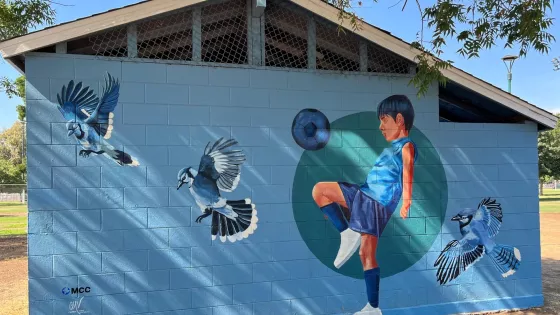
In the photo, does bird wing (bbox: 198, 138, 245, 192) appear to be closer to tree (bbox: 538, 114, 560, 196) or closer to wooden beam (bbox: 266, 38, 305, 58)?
wooden beam (bbox: 266, 38, 305, 58)

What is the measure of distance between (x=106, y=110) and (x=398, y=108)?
11.4ft

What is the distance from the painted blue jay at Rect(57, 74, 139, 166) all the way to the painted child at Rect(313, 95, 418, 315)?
2370 millimetres

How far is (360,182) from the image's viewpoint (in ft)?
17.2

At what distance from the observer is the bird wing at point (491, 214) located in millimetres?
5656

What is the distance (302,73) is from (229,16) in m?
1.10

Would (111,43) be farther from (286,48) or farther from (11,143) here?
(11,143)

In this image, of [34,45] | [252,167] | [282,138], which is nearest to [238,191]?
[252,167]

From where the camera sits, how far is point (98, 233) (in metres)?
4.46

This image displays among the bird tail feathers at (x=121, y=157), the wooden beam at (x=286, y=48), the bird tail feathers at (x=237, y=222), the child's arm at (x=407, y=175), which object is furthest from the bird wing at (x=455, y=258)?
the bird tail feathers at (x=121, y=157)

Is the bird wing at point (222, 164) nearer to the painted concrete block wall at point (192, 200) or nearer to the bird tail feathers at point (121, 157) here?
the painted concrete block wall at point (192, 200)

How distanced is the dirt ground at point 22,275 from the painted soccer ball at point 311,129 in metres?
3.42

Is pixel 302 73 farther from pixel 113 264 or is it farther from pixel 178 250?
pixel 113 264

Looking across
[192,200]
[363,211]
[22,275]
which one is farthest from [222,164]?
[22,275]

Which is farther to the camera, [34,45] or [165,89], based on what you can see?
[165,89]
